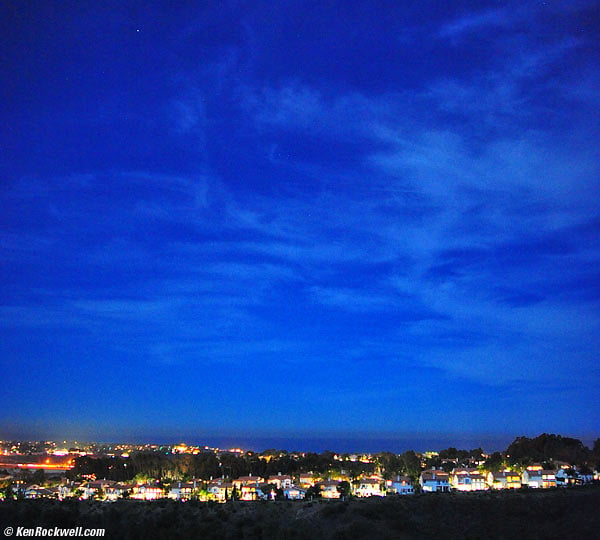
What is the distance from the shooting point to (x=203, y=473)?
235ft

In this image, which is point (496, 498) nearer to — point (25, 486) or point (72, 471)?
point (25, 486)

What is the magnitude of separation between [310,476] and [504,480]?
21506mm

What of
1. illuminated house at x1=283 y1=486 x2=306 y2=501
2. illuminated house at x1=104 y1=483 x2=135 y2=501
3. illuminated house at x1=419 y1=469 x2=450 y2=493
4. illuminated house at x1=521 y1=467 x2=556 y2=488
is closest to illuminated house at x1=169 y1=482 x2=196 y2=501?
illuminated house at x1=104 y1=483 x2=135 y2=501

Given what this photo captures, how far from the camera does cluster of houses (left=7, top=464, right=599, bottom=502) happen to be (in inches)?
2363

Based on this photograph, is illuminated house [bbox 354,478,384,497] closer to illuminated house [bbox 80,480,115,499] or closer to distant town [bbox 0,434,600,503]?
distant town [bbox 0,434,600,503]

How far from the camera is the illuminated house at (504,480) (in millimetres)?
64125

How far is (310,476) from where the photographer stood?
7088 centimetres

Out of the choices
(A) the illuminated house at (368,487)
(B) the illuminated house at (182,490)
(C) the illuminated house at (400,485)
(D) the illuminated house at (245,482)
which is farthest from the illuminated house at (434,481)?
(B) the illuminated house at (182,490)

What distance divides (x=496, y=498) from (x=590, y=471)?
2832cm

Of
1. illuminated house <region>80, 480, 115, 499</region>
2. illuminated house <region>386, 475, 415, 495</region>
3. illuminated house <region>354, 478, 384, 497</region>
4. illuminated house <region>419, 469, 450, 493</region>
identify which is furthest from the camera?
illuminated house <region>419, 469, 450, 493</region>

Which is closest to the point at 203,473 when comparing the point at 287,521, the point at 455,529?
the point at 287,521

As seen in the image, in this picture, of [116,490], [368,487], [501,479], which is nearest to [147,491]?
[116,490]

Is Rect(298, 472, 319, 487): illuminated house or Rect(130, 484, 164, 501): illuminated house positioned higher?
Result: Rect(298, 472, 319, 487): illuminated house

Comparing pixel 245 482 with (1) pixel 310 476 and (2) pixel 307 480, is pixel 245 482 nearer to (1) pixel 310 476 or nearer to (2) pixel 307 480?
(2) pixel 307 480
